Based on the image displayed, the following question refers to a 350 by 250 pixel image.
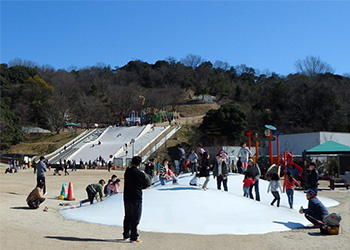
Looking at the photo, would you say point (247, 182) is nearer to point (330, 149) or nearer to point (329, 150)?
point (329, 150)

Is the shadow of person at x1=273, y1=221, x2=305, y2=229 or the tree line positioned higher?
the tree line

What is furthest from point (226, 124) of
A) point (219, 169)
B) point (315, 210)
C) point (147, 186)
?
point (147, 186)

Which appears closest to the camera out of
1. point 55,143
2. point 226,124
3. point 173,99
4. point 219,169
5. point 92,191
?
point 219,169

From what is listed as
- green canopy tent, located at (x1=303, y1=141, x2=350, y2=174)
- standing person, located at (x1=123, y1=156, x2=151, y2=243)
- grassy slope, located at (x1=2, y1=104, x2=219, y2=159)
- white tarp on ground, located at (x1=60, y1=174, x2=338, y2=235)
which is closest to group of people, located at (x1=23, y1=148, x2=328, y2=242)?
standing person, located at (x1=123, y1=156, x2=151, y2=243)

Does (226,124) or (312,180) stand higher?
(226,124)

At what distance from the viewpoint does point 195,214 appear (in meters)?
11.5

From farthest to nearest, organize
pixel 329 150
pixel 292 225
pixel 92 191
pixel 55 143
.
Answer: pixel 55 143
pixel 329 150
pixel 92 191
pixel 292 225

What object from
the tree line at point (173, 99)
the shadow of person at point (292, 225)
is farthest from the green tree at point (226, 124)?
the shadow of person at point (292, 225)

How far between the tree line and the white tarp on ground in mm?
41468

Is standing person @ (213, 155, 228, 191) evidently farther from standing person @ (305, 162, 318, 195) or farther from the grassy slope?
the grassy slope

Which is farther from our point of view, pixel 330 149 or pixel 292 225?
pixel 330 149

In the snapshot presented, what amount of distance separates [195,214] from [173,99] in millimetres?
84969

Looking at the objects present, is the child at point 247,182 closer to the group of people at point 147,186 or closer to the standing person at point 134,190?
the group of people at point 147,186

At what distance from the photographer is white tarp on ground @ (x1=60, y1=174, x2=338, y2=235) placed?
11.0m
